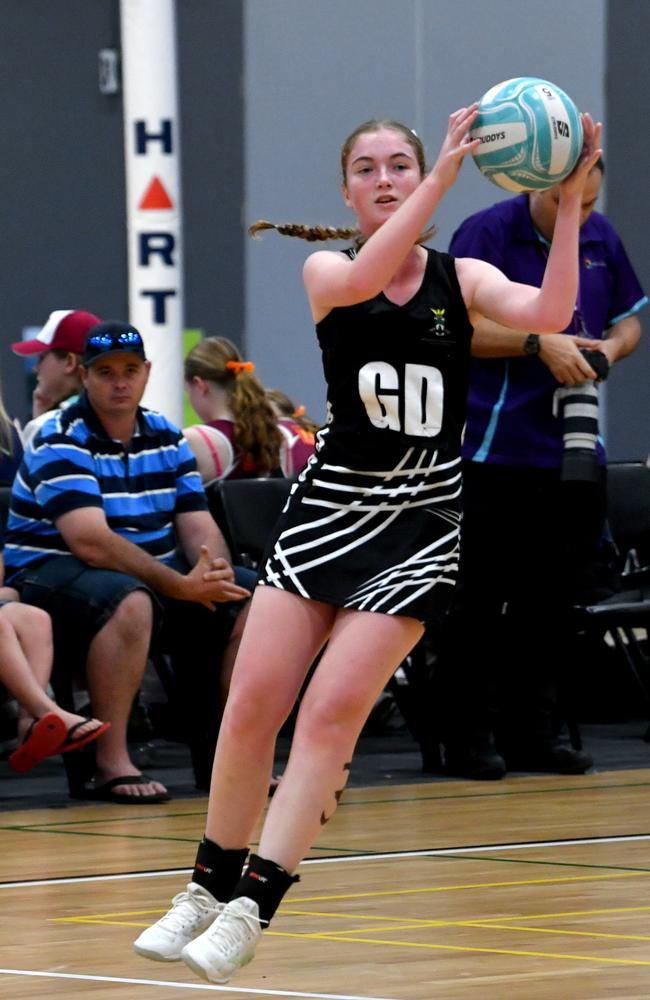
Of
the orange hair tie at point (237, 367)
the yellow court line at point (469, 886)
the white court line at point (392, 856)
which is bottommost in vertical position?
the white court line at point (392, 856)

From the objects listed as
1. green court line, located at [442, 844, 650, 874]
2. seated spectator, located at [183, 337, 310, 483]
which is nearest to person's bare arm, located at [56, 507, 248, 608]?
seated spectator, located at [183, 337, 310, 483]

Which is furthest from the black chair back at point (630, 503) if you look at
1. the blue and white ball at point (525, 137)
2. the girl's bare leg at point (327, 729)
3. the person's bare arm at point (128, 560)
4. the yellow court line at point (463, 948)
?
the girl's bare leg at point (327, 729)

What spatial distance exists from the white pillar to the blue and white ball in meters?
4.95

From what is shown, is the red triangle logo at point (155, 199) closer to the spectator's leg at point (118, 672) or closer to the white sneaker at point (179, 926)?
the spectator's leg at point (118, 672)

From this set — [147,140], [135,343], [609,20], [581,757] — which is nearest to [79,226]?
[147,140]

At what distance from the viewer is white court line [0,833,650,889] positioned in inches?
190

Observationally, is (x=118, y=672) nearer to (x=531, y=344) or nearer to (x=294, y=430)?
(x=531, y=344)

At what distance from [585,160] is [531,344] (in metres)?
2.59

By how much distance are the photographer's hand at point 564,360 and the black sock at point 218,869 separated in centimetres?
297

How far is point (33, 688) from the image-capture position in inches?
242

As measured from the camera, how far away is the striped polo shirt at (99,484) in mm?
6465

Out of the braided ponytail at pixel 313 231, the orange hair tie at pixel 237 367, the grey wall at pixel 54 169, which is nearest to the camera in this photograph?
the braided ponytail at pixel 313 231

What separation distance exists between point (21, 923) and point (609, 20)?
24.9ft

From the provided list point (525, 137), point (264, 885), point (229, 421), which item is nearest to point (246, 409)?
point (229, 421)
